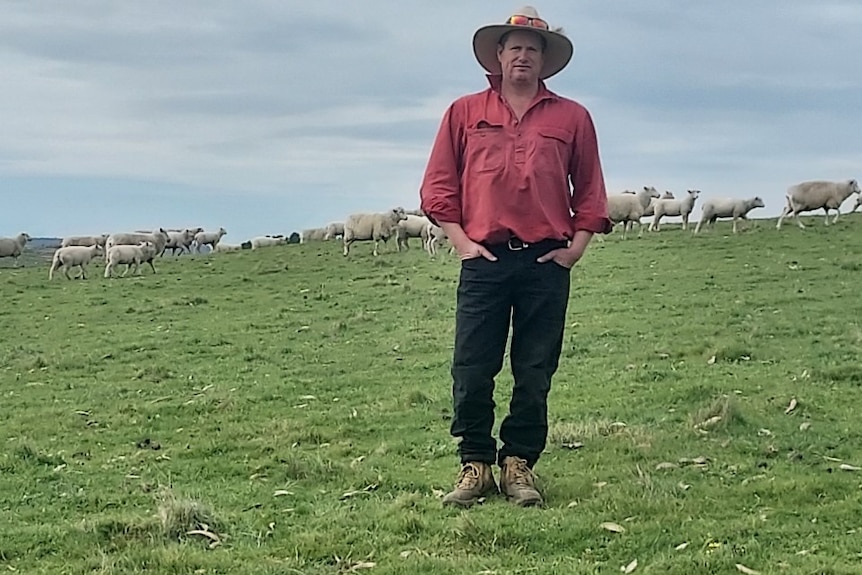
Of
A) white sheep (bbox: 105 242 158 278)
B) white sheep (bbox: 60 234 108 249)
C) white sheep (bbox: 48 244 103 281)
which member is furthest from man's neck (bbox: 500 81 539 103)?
white sheep (bbox: 60 234 108 249)

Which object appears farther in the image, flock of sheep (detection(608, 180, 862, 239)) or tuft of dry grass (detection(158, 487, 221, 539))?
flock of sheep (detection(608, 180, 862, 239))

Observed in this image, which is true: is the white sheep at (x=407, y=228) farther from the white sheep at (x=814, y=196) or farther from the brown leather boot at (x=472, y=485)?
the brown leather boot at (x=472, y=485)

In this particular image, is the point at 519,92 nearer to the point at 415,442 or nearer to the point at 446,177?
the point at 446,177

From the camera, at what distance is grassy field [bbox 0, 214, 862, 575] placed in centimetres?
557

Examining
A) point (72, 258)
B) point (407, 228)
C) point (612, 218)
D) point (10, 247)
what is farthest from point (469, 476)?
point (10, 247)

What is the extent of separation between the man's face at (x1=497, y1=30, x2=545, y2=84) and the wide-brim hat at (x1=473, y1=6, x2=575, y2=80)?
51 millimetres

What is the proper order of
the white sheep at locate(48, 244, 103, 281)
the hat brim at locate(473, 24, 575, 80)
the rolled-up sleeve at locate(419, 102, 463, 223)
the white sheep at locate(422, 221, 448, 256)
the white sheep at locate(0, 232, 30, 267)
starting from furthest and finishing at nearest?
the white sheep at locate(0, 232, 30, 267) < the white sheep at locate(48, 244, 103, 281) < the white sheep at locate(422, 221, 448, 256) < the rolled-up sleeve at locate(419, 102, 463, 223) < the hat brim at locate(473, 24, 575, 80)

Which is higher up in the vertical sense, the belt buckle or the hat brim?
the hat brim

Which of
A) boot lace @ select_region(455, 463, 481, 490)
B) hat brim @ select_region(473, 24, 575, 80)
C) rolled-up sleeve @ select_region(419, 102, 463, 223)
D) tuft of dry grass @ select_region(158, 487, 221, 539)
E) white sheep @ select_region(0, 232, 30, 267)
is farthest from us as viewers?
white sheep @ select_region(0, 232, 30, 267)

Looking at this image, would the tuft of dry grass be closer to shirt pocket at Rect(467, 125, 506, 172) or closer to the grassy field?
the grassy field

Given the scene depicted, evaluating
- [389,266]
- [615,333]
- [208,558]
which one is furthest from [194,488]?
[389,266]

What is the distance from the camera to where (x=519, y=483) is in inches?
254

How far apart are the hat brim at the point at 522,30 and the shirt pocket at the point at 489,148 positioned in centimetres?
43

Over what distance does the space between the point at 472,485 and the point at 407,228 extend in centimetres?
3435
